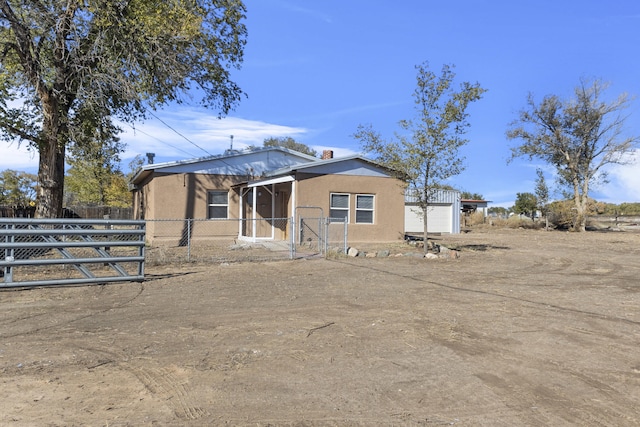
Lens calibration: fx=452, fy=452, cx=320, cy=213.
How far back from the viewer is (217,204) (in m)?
20.6

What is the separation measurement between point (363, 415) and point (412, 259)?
37.2ft

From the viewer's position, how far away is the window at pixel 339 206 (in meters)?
19.2

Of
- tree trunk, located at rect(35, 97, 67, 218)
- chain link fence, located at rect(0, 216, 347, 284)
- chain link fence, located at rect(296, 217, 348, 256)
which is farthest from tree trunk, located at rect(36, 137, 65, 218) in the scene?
chain link fence, located at rect(296, 217, 348, 256)

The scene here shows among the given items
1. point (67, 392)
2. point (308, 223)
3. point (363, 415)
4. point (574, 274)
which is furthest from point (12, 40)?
point (574, 274)

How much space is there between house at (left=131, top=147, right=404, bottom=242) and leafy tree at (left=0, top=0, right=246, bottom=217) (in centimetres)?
553

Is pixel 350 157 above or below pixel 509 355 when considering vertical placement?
above

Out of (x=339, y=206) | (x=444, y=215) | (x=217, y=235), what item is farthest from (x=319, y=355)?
(x=444, y=215)

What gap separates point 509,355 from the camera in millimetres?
4938

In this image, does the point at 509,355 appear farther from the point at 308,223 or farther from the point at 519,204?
the point at 519,204

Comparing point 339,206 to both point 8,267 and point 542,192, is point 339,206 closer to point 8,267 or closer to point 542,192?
point 8,267

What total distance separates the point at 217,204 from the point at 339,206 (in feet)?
18.4

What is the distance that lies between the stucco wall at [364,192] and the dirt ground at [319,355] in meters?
9.55

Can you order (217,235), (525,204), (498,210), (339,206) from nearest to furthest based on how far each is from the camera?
(339,206) < (217,235) < (525,204) < (498,210)

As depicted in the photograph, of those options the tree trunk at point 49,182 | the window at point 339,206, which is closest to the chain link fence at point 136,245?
the window at point 339,206
